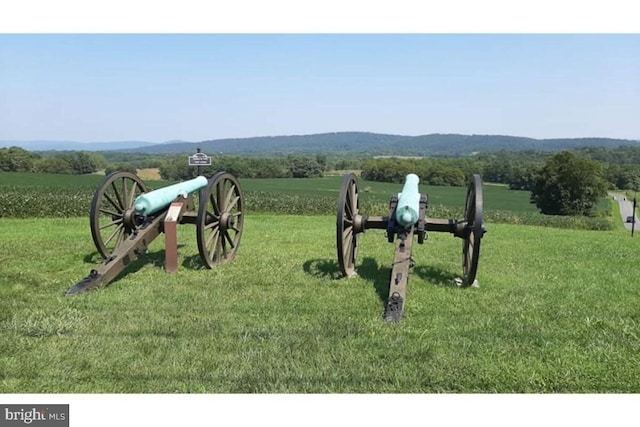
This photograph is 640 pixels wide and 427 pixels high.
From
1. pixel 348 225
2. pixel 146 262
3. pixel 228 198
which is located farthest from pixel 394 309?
pixel 146 262

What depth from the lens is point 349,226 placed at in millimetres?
6805

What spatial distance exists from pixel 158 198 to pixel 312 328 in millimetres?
3658

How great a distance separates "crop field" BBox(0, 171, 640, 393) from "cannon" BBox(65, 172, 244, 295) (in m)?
0.35

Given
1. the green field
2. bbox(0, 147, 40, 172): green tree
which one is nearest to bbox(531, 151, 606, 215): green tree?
the green field

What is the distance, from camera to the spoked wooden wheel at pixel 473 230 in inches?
222

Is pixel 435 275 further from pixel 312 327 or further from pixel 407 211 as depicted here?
pixel 312 327

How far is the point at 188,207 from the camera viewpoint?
7.96 meters

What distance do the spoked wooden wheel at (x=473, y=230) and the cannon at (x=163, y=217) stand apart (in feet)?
11.4

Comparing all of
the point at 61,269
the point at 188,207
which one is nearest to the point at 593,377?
the point at 188,207

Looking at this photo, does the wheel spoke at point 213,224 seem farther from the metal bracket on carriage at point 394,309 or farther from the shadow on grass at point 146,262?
the metal bracket on carriage at point 394,309

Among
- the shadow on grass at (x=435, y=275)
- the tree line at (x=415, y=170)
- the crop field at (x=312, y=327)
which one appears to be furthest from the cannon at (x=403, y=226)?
the tree line at (x=415, y=170)

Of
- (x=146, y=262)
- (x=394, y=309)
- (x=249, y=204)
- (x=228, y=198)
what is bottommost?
(x=249, y=204)

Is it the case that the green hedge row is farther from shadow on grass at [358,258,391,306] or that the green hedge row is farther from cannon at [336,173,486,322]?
cannon at [336,173,486,322]

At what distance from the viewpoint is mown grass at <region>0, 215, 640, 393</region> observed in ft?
11.9
